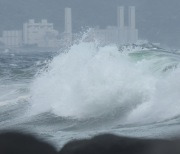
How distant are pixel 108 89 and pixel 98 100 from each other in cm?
38

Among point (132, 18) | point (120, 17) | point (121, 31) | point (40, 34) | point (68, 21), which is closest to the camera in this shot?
point (121, 31)

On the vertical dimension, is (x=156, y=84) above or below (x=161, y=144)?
above

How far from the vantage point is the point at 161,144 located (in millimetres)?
4988

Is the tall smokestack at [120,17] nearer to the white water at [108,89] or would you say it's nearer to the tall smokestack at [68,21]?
the tall smokestack at [68,21]

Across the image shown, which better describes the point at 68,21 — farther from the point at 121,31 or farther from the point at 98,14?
the point at 121,31

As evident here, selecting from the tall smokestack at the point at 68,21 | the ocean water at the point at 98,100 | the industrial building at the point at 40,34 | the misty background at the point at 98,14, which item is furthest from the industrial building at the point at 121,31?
the ocean water at the point at 98,100

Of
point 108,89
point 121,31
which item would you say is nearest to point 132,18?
point 121,31

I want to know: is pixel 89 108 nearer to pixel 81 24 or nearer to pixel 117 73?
pixel 117 73

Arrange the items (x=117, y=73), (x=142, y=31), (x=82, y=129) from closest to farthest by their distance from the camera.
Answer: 1. (x=82, y=129)
2. (x=117, y=73)
3. (x=142, y=31)

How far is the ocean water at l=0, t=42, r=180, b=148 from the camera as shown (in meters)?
8.51

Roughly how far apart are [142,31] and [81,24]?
7.89 metres

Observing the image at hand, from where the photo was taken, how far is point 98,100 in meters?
10.3

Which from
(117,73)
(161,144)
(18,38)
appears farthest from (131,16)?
(161,144)

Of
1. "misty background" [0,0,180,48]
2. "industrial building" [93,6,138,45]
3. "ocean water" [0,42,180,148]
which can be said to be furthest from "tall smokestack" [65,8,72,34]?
"ocean water" [0,42,180,148]
